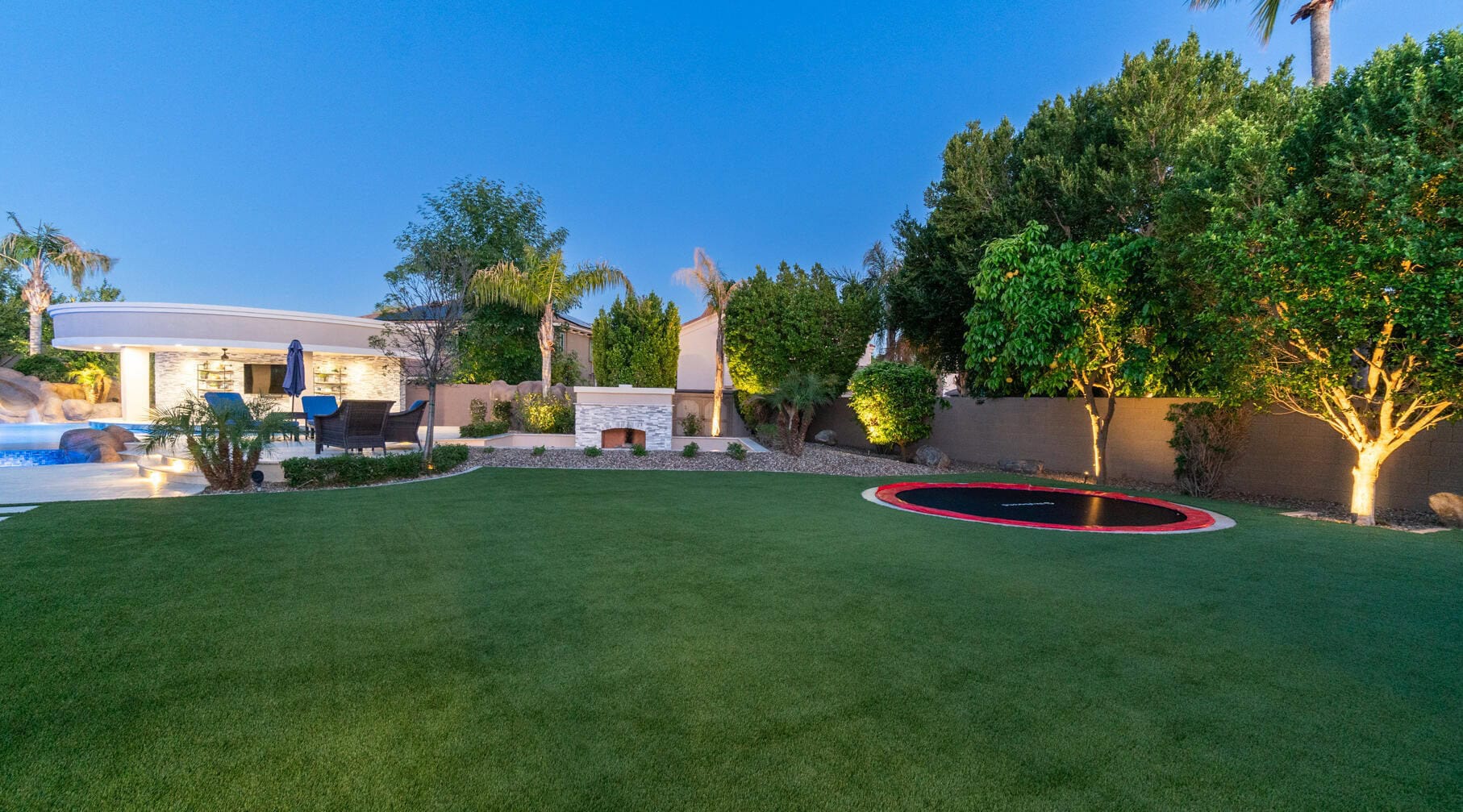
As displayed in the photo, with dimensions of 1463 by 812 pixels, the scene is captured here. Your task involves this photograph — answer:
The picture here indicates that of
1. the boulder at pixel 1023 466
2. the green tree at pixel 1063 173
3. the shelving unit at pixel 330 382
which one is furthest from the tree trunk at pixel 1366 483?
the shelving unit at pixel 330 382

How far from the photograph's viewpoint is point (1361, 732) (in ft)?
7.40

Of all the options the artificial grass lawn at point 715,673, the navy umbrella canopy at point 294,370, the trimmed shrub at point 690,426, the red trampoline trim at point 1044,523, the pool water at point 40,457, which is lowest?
the artificial grass lawn at point 715,673

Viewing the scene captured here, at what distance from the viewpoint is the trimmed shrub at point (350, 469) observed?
8.14m

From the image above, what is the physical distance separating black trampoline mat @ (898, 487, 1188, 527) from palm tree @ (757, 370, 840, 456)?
3.75 metres

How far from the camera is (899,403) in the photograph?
12.8m

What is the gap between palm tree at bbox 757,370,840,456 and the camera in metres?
12.4

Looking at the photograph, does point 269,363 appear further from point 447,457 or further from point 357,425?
point 447,457

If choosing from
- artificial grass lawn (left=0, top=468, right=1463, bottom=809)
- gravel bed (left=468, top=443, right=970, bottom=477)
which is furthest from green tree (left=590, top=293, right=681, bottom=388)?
artificial grass lawn (left=0, top=468, right=1463, bottom=809)

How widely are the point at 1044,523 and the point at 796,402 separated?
6.41 metres

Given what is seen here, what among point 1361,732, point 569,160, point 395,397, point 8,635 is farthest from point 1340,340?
point 569,160

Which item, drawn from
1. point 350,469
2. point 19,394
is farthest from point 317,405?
point 19,394

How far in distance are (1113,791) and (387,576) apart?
4.10 meters

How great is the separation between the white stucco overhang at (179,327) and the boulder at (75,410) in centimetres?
263

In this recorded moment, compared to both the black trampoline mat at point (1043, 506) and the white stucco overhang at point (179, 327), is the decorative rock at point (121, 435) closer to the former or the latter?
the white stucco overhang at point (179, 327)
